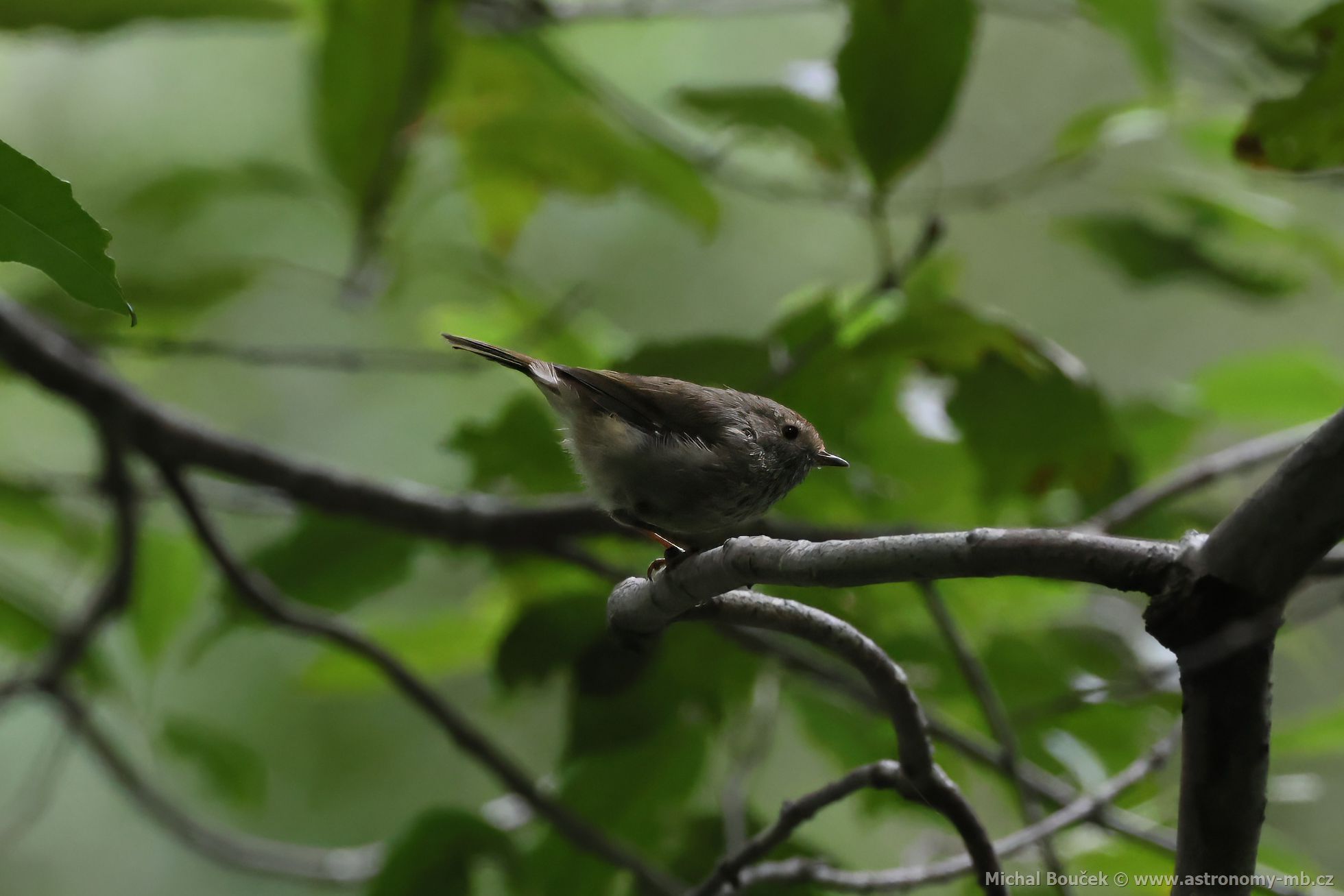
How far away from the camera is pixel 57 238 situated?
70 centimetres

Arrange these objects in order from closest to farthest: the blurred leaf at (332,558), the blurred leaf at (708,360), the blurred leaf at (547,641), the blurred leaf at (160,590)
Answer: the blurred leaf at (708,360) → the blurred leaf at (547,641) → the blurred leaf at (332,558) → the blurred leaf at (160,590)

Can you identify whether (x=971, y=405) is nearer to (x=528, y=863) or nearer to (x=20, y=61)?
(x=528, y=863)

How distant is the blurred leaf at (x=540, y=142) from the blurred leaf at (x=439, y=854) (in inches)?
40.6

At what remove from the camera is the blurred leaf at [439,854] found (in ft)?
→ 5.55

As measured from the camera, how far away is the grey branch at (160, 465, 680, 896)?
1.79 m

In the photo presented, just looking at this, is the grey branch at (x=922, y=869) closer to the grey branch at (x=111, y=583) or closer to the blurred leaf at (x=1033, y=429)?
the blurred leaf at (x=1033, y=429)

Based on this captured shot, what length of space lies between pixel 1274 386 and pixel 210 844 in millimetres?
2357

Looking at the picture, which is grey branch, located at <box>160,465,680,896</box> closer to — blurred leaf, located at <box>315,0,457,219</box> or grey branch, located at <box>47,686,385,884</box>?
grey branch, located at <box>47,686,385,884</box>

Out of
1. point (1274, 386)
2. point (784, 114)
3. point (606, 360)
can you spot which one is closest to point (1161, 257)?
point (1274, 386)

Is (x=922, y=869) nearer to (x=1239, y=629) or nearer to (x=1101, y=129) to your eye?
(x=1239, y=629)

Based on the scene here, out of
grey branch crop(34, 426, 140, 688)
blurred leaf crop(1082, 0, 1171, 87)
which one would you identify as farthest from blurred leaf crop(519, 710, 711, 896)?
blurred leaf crop(1082, 0, 1171, 87)

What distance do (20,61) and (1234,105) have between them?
10.7ft

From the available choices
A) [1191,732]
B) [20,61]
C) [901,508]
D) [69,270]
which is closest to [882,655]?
[1191,732]

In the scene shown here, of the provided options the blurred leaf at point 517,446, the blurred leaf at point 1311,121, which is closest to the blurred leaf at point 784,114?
the blurred leaf at point 517,446
